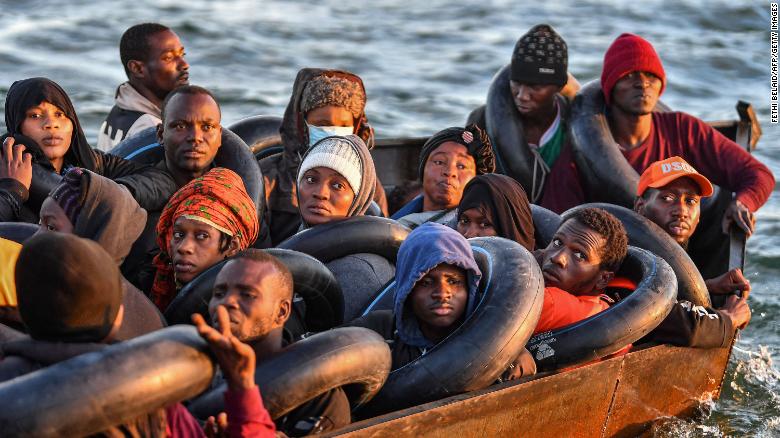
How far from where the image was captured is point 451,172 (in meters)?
5.98

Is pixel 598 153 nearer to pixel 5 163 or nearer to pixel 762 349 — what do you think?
pixel 762 349

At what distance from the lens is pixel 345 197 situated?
539 cm

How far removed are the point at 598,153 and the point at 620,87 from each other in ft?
1.42

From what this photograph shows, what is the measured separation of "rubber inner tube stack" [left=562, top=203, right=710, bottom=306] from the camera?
18.1 ft

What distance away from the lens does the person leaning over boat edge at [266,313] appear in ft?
12.3

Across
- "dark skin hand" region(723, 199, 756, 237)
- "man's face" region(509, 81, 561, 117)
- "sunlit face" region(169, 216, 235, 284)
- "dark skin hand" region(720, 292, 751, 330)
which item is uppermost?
"sunlit face" region(169, 216, 235, 284)

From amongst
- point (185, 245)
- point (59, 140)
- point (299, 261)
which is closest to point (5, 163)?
point (59, 140)

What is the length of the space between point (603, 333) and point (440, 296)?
754mm

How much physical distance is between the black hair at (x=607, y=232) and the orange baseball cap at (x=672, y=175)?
2.87 feet

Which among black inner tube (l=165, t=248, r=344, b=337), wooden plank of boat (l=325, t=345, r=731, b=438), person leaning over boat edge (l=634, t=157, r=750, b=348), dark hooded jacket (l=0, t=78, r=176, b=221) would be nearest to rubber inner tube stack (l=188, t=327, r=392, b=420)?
wooden plank of boat (l=325, t=345, r=731, b=438)

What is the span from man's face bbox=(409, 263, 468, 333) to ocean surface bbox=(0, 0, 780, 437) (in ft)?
22.1

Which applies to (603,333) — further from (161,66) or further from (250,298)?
(161,66)

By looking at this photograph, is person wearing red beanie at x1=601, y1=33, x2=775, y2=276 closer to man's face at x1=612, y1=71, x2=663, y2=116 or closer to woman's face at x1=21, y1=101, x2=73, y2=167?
man's face at x1=612, y1=71, x2=663, y2=116

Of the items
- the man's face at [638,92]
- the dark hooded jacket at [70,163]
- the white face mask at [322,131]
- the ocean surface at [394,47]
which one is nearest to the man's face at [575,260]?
the white face mask at [322,131]
